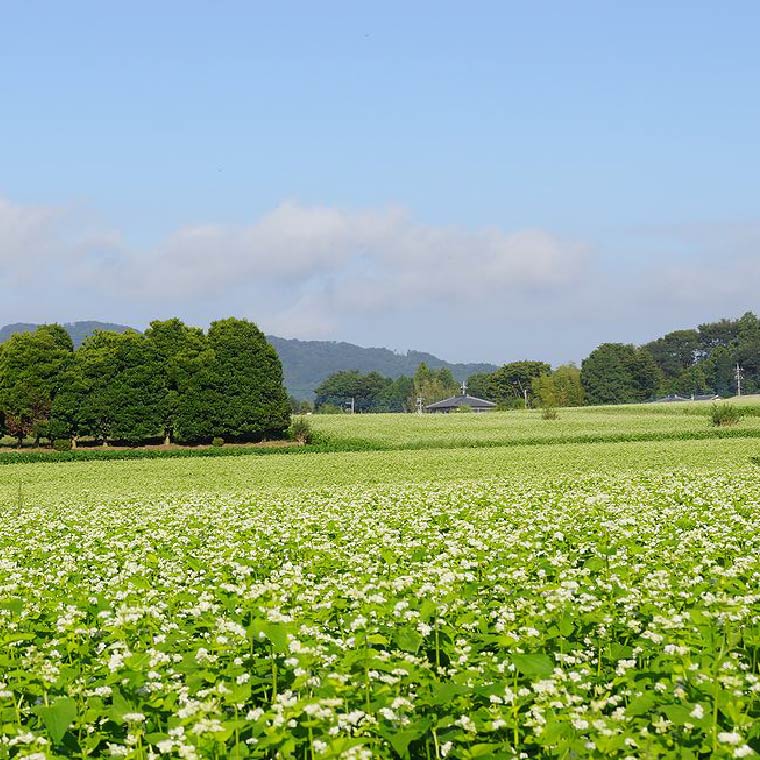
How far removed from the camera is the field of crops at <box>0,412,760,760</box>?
6.27m

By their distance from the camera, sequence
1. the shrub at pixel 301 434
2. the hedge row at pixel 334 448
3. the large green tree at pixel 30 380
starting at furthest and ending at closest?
the shrub at pixel 301 434 → the large green tree at pixel 30 380 → the hedge row at pixel 334 448

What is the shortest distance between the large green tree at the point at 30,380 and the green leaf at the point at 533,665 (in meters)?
70.5

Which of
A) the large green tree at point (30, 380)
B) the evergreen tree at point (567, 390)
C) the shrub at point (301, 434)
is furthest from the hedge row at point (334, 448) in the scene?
the evergreen tree at point (567, 390)

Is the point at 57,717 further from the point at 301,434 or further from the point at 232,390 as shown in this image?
the point at 232,390

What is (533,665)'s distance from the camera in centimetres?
705

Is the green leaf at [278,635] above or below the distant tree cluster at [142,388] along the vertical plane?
below

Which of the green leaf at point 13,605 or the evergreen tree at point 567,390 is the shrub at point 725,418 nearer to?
the green leaf at point 13,605

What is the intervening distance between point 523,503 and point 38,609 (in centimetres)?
1311

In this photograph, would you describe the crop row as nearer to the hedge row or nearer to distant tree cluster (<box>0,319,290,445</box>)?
the hedge row

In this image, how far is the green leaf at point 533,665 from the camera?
7004 mm

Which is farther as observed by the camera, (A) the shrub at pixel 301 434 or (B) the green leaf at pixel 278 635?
(A) the shrub at pixel 301 434

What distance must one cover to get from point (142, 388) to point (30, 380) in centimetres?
933

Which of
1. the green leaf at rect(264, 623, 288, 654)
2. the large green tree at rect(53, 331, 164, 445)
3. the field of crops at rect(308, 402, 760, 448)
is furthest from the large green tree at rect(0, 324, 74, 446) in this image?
the green leaf at rect(264, 623, 288, 654)

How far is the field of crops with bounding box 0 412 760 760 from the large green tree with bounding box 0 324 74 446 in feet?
180
